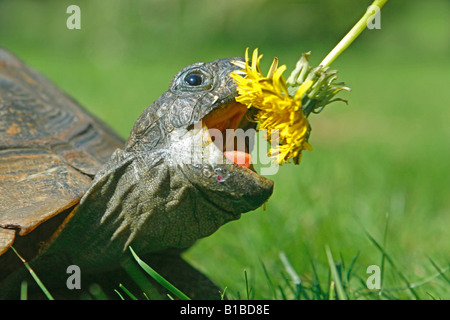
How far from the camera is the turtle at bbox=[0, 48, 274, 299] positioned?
1611 millimetres

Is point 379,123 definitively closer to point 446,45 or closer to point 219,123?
point 219,123

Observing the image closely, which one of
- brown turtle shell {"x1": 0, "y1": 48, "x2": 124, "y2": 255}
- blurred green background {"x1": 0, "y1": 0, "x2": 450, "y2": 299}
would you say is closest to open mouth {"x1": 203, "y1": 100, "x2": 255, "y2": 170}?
brown turtle shell {"x1": 0, "y1": 48, "x2": 124, "y2": 255}

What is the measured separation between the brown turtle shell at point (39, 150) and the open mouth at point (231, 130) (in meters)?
0.46

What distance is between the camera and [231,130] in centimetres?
172

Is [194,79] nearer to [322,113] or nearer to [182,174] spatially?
[182,174]

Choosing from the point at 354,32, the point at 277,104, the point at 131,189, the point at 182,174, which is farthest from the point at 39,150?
the point at 354,32

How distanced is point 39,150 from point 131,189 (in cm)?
45

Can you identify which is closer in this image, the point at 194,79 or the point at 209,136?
the point at 209,136

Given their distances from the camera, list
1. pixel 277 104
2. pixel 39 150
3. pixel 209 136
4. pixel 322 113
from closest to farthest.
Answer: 1. pixel 277 104
2. pixel 209 136
3. pixel 39 150
4. pixel 322 113

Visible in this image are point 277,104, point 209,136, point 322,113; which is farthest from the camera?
point 322,113

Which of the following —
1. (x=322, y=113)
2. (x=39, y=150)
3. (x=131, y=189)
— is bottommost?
(x=131, y=189)

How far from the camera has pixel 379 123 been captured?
7309 millimetres

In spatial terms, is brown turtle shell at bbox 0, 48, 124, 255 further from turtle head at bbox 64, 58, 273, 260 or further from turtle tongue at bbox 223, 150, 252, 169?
turtle tongue at bbox 223, 150, 252, 169

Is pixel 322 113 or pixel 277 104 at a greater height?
pixel 322 113
